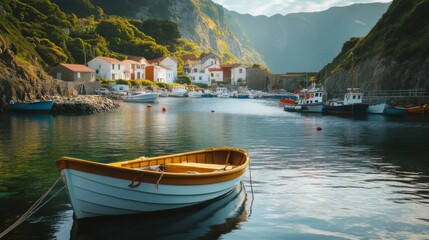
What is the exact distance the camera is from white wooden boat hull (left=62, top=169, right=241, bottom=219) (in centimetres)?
1267

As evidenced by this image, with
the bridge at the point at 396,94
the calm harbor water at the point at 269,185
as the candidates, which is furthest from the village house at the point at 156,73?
Answer: the calm harbor water at the point at 269,185

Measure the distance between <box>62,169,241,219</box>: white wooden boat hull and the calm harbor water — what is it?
50 cm

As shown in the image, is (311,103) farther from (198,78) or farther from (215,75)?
(215,75)

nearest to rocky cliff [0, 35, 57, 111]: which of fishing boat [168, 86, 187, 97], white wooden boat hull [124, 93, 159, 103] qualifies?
white wooden boat hull [124, 93, 159, 103]

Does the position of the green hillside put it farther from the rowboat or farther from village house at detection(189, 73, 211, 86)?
village house at detection(189, 73, 211, 86)

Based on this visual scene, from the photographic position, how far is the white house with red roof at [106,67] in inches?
4412

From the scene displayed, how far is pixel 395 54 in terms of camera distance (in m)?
72.2

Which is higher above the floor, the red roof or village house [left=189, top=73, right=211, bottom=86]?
the red roof

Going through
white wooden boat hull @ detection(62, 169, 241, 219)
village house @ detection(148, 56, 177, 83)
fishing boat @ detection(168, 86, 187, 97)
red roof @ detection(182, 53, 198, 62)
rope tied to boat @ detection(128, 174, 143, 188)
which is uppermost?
red roof @ detection(182, 53, 198, 62)

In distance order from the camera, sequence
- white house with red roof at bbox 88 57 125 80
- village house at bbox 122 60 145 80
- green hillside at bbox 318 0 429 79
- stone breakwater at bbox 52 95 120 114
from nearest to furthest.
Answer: stone breakwater at bbox 52 95 120 114 < green hillside at bbox 318 0 429 79 < white house with red roof at bbox 88 57 125 80 < village house at bbox 122 60 145 80

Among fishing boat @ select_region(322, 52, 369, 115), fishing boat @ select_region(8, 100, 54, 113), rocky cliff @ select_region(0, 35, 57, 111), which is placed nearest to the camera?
fishing boat @ select_region(8, 100, 54, 113)

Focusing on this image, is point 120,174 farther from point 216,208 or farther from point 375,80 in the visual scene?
point 375,80

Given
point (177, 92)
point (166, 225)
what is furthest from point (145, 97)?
point (166, 225)

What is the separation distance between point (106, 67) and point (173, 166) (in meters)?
102
